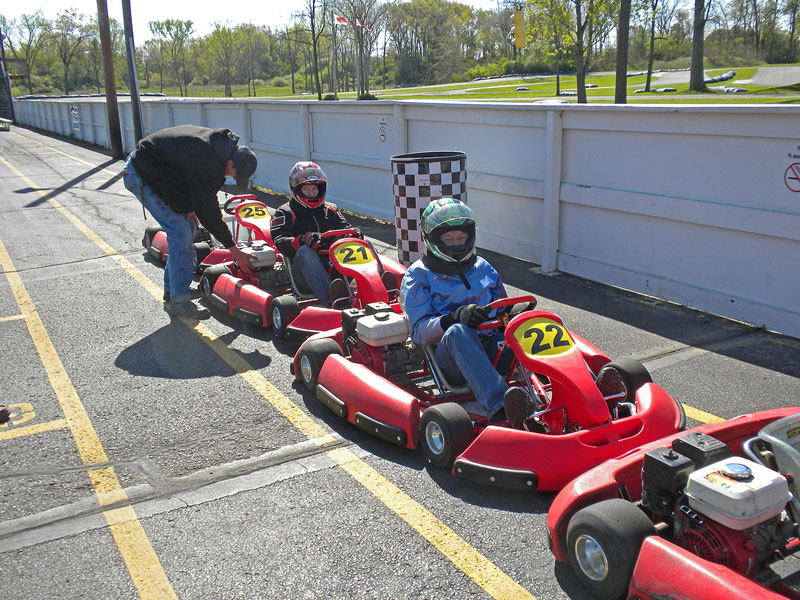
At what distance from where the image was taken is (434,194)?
24.7 feet

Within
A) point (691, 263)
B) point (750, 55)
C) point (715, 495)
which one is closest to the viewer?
point (715, 495)

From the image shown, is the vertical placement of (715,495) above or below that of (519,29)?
below

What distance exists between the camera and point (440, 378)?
4168 mm

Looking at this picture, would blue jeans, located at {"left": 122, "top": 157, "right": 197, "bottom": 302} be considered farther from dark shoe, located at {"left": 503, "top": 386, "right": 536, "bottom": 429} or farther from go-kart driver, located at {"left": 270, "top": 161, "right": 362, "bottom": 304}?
dark shoe, located at {"left": 503, "top": 386, "right": 536, "bottom": 429}

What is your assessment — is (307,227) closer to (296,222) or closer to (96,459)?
(296,222)

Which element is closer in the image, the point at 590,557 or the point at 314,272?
the point at 590,557

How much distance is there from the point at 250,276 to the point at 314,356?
2.25 meters

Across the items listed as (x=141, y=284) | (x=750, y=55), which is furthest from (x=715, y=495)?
(x=750, y=55)

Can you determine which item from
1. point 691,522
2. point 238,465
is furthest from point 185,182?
point 691,522

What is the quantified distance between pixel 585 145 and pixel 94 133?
79.7 feet

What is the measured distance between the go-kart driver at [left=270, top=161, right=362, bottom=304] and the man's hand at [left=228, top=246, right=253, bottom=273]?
0.37 metres

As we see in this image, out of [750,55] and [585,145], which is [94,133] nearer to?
[585,145]

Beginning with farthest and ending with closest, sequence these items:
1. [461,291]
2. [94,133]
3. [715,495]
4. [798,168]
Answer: [94,133]
[798,168]
[461,291]
[715,495]

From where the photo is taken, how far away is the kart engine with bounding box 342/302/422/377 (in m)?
4.34
